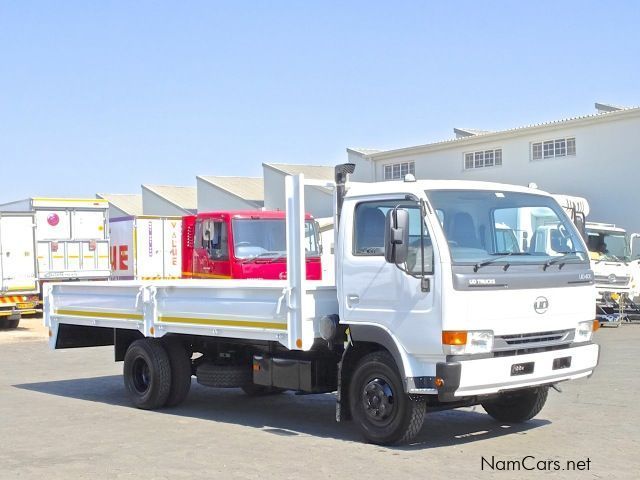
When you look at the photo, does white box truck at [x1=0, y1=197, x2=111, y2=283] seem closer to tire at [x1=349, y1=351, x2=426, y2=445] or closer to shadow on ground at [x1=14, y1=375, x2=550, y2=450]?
shadow on ground at [x1=14, y1=375, x2=550, y2=450]

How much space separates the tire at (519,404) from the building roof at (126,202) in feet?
168

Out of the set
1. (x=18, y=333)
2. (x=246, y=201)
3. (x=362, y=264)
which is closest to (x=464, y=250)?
(x=362, y=264)

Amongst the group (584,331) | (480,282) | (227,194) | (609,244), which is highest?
(227,194)

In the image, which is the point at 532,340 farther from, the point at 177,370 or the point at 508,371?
the point at 177,370

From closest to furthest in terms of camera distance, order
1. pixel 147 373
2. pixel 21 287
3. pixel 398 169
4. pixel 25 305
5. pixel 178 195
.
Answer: pixel 147 373, pixel 25 305, pixel 21 287, pixel 398 169, pixel 178 195

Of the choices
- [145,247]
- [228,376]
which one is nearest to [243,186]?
[145,247]

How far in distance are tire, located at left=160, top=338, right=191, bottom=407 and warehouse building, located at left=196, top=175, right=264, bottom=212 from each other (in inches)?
1456

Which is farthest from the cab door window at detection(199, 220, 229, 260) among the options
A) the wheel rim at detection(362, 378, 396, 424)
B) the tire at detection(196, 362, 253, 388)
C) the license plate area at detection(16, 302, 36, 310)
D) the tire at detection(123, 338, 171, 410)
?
the license plate area at detection(16, 302, 36, 310)

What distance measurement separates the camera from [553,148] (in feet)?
109

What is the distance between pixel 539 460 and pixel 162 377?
464 cm

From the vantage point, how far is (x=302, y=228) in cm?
844

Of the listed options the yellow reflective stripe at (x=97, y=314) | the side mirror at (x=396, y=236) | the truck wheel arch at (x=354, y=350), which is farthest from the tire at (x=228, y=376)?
the side mirror at (x=396, y=236)

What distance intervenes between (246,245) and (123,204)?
160 ft

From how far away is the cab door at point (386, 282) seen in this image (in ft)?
24.8
